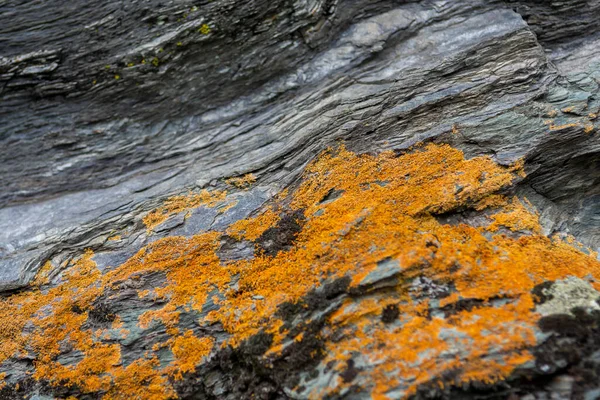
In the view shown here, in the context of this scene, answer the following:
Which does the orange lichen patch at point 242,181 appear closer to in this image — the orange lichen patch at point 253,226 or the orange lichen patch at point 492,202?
the orange lichen patch at point 253,226

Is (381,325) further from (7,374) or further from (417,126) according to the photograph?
(7,374)

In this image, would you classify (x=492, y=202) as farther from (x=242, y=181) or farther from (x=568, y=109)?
(x=242, y=181)

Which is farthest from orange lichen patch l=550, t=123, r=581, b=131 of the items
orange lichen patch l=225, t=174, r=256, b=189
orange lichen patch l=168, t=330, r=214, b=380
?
orange lichen patch l=168, t=330, r=214, b=380

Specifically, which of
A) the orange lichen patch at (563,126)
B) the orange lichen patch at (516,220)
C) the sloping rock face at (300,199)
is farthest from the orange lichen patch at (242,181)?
the orange lichen patch at (563,126)

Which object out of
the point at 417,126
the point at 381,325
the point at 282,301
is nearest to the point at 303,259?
the point at 282,301

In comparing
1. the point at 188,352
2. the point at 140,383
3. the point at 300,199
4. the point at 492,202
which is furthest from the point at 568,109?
the point at 140,383
